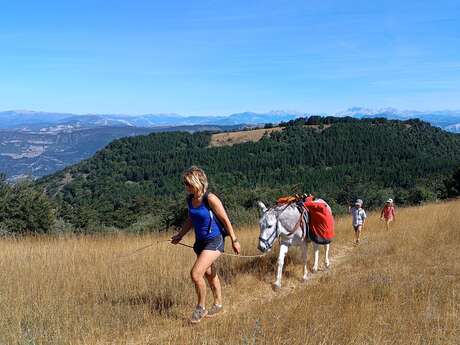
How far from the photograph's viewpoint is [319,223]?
8.86 meters

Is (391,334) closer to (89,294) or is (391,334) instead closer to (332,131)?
(89,294)

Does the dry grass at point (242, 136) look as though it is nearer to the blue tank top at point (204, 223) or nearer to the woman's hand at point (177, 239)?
the woman's hand at point (177, 239)

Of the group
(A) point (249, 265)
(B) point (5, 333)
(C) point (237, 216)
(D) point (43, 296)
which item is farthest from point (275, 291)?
(C) point (237, 216)

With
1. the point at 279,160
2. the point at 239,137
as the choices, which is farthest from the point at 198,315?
the point at 239,137

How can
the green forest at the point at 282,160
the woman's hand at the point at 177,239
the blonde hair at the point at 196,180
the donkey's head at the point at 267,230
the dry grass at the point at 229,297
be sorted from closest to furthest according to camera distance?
1. the dry grass at the point at 229,297
2. the blonde hair at the point at 196,180
3. the woman's hand at the point at 177,239
4. the donkey's head at the point at 267,230
5. the green forest at the point at 282,160

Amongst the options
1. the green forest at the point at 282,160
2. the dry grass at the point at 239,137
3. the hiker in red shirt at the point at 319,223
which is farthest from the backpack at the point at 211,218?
the dry grass at the point at 239,137

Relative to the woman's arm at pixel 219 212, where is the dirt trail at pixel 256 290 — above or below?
below

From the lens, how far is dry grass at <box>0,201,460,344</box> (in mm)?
4935

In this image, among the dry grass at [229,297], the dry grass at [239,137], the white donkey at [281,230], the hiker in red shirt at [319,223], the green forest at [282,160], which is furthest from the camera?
the dry grass at [239,137]

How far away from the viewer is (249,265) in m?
8.82

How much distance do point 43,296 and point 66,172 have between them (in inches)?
5872

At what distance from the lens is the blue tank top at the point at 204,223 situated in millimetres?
5492

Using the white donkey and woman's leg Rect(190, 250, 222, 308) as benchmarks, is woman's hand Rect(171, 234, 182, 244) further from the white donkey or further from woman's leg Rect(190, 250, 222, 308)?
the white donkey

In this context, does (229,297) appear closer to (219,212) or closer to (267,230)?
(267,230)
